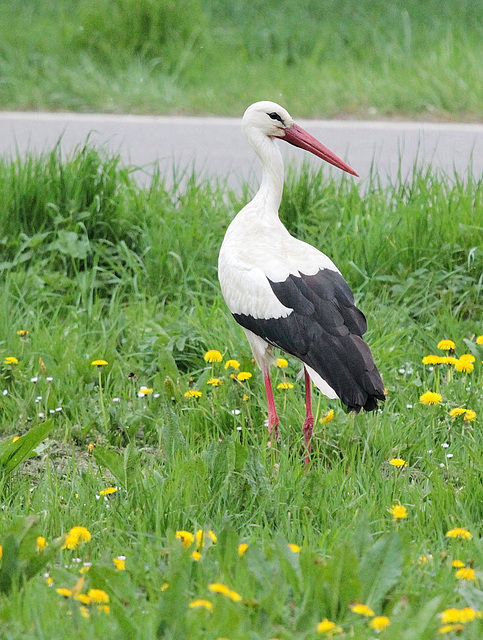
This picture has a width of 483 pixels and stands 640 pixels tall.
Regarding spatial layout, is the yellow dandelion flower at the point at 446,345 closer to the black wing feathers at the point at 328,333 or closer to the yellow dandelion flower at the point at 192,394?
the black wing feathers at the point at 328,333

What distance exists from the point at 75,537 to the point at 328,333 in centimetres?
108

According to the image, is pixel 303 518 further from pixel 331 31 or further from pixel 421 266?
pixel 331 31

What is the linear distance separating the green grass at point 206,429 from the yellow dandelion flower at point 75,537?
42 mm

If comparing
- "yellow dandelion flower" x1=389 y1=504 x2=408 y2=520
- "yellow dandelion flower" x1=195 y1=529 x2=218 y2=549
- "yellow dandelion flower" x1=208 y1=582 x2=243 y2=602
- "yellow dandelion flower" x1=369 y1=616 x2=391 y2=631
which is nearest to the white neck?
"yellow dandelion flower" x1=389 y1=504 x2=408 y2=520

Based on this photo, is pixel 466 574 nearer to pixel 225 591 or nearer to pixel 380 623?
pixel 380 623

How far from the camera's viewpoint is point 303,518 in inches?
111

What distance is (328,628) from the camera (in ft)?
6.77

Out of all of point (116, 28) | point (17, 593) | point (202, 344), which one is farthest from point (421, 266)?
point (116, 28)

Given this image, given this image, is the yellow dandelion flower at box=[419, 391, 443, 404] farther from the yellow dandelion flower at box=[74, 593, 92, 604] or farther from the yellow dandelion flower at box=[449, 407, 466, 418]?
the yellow dandelion flower at box=[74, 593, 92, 604]

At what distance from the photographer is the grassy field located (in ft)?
25.4

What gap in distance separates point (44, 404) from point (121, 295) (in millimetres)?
939

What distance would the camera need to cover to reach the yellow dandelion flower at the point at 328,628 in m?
2.04

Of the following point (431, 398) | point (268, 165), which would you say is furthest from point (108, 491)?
point (268, 165)

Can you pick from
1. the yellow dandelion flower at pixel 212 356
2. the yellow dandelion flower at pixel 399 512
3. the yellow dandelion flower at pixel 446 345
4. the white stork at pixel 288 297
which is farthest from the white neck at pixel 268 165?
the yellow dandelion flower at pixel 399 512
